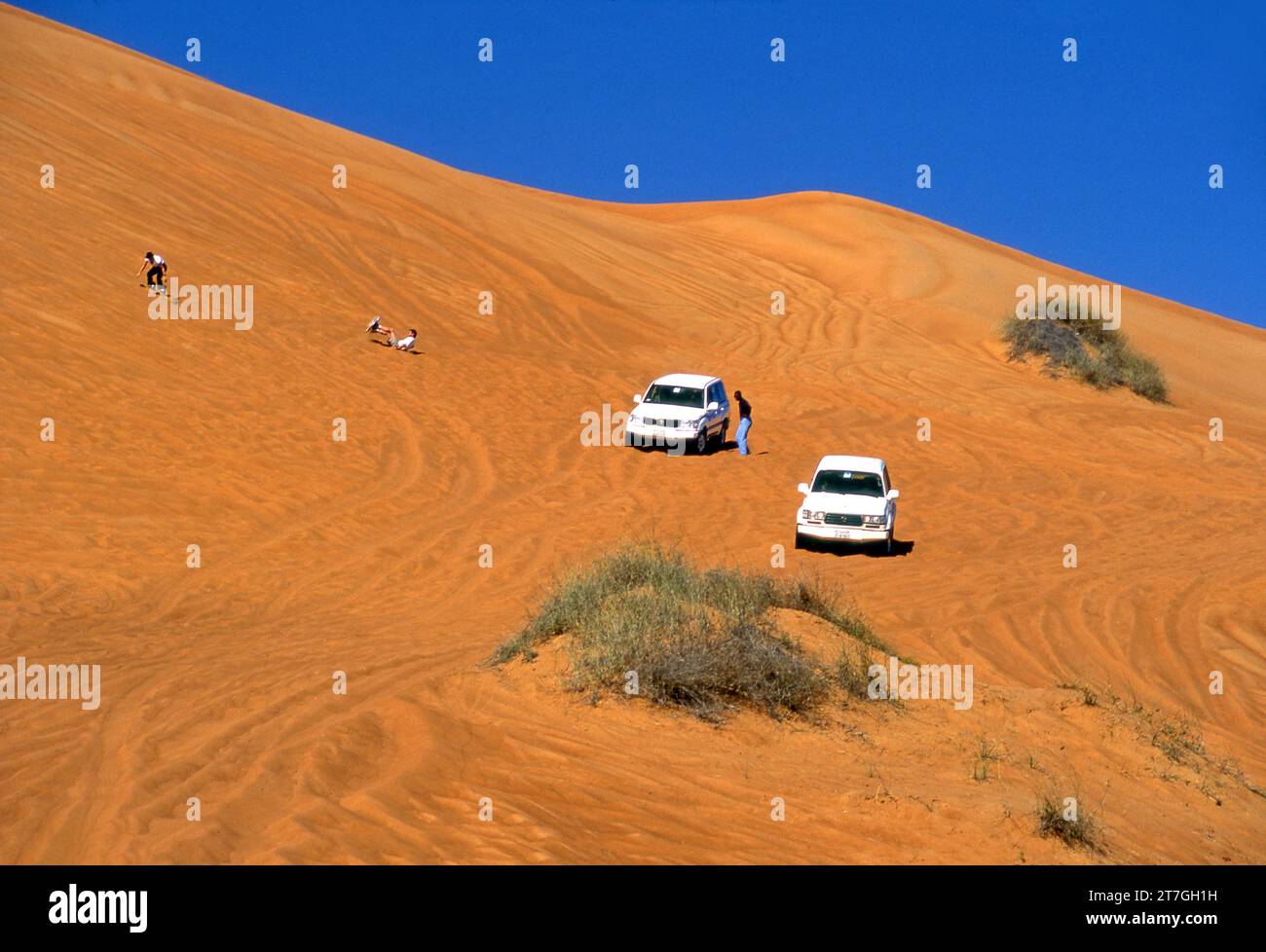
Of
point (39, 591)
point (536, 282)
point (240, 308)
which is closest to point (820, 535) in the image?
point (39, 591)

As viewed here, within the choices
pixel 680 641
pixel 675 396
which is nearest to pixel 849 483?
pixel 675 396

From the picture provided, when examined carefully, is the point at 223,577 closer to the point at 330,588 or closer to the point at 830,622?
the point at 330,588

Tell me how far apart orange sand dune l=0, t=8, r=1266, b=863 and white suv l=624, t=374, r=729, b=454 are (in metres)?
0.48

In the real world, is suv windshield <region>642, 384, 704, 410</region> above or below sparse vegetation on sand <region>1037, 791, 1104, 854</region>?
above

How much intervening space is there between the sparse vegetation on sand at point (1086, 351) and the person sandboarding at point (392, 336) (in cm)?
1866

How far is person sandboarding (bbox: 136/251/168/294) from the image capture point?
23.5m

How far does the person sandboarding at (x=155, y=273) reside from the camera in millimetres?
23531

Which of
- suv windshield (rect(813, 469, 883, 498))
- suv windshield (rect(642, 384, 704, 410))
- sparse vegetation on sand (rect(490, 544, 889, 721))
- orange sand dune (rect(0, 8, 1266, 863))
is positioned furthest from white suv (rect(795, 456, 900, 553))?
sparse vegetation on sand (rect(490, 544, 889, 721))

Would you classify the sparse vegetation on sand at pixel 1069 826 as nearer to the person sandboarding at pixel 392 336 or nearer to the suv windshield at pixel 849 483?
the suv windshield at pixel 849 483

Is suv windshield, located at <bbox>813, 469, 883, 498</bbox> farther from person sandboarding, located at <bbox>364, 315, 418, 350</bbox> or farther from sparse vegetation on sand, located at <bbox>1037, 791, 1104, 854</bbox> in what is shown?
sparse vegetation on sand, located at <bbox>1037, 791, 1104, 854</bbox>
